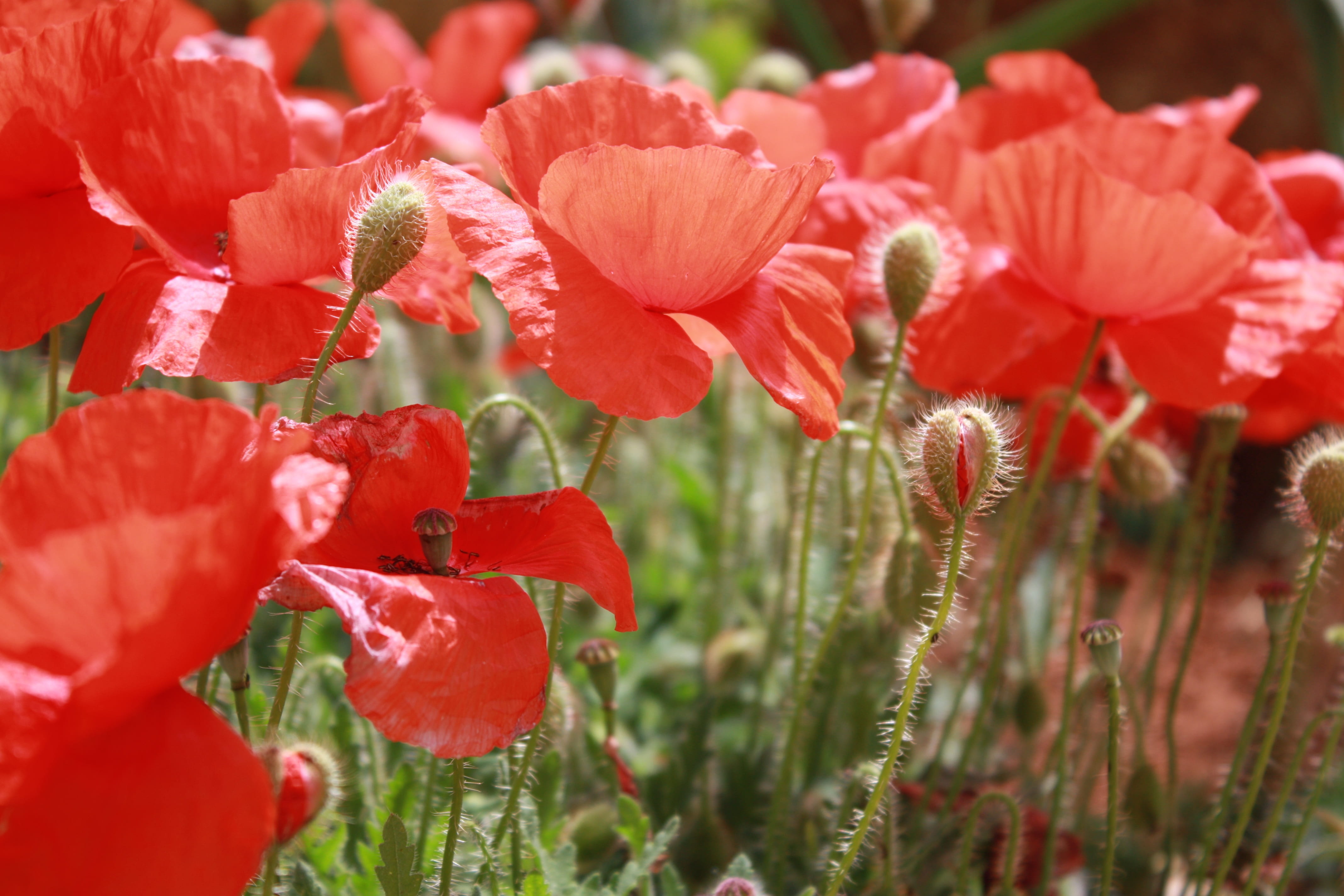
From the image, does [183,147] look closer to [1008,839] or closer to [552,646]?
[552,646]

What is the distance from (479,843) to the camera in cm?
92

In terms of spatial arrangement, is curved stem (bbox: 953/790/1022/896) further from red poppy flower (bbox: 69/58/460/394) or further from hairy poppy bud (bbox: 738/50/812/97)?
hairy poppy bud (bbox: 738/50/812/97)

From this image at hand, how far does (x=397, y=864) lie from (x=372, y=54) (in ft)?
5.87

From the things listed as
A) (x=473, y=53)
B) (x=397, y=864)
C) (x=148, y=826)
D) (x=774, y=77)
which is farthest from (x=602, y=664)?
(x=473, y=53)

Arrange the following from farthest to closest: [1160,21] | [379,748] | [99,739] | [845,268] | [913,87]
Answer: [1160,21] < [913,87] < [379,748] < [845,268] < [99,739]

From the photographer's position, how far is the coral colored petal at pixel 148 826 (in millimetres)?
587

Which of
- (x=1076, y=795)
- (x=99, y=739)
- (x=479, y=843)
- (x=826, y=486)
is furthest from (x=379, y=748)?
(x=1076, y=795)

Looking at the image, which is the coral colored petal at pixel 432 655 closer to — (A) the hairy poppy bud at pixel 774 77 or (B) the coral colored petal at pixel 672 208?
(B) the coral colored petal at pixel 672 208

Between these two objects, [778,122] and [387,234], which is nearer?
[387,234]

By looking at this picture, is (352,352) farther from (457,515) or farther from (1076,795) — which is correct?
(1076,795)

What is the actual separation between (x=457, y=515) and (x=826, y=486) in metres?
1.05

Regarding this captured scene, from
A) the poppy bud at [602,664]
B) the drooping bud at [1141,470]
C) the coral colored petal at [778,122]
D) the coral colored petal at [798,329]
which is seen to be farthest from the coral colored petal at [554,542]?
the drooping bud at [1141,470]

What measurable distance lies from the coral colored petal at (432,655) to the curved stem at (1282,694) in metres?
0.69

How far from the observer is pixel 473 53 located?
2.34 metres
